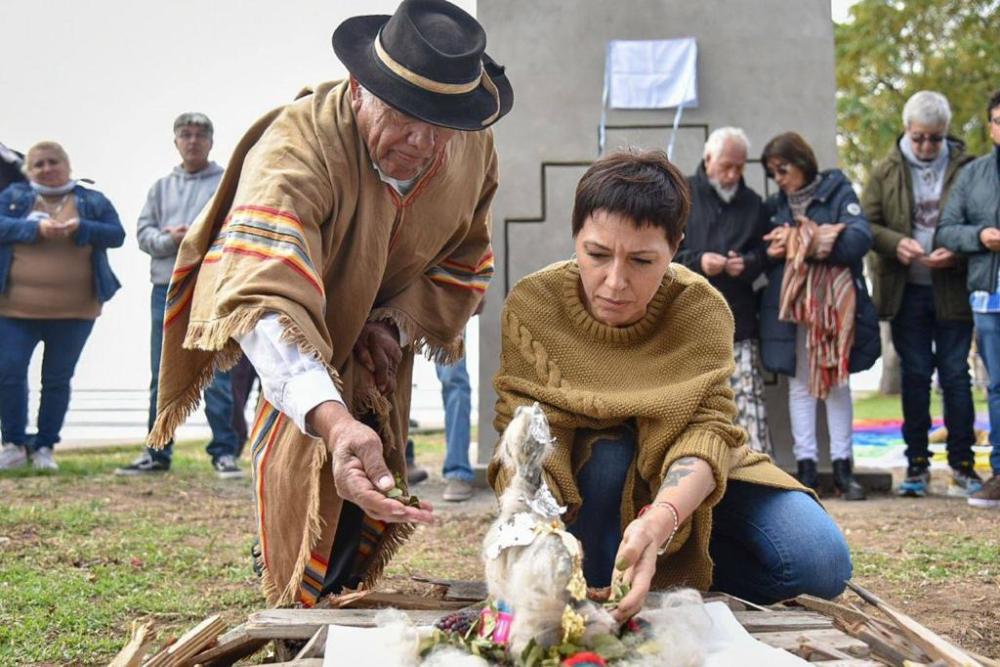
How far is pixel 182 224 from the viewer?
6.62 m

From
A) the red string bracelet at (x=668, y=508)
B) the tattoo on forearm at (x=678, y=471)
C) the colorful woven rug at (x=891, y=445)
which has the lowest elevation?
the colorful woven rug at (x=891, y=445)

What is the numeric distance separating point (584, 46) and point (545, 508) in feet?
16.2

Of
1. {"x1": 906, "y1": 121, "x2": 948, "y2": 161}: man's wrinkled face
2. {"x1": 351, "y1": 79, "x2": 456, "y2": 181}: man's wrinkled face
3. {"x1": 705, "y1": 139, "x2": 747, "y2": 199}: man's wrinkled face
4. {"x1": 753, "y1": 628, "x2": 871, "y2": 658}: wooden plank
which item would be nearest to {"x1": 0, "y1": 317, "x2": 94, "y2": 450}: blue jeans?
{"x1": 705, "y1": 139, "x2": 747, "y2": 199}: man's wrinkled face

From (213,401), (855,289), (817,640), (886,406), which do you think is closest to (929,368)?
(855,289)

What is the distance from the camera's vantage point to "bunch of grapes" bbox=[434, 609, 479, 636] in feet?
7.20

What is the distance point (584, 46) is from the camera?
655cm

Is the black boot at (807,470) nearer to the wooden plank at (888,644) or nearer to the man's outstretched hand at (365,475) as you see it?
the wooden plank at (888,644)

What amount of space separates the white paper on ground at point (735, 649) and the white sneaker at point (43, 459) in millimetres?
5468

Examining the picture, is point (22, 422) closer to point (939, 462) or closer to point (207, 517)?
point (207, 517)

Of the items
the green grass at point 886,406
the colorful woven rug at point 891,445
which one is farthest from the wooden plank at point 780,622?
the green grass at point 886,406

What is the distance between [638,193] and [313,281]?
30.4 inches

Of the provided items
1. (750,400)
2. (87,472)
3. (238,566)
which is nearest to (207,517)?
(238,566)

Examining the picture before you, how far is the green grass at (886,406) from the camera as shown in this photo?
13.2m

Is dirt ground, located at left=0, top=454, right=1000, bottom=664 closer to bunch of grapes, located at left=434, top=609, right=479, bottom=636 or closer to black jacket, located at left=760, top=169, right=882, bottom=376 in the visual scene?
black jacket, located at left=760, top=169, right=882, bottom=376
